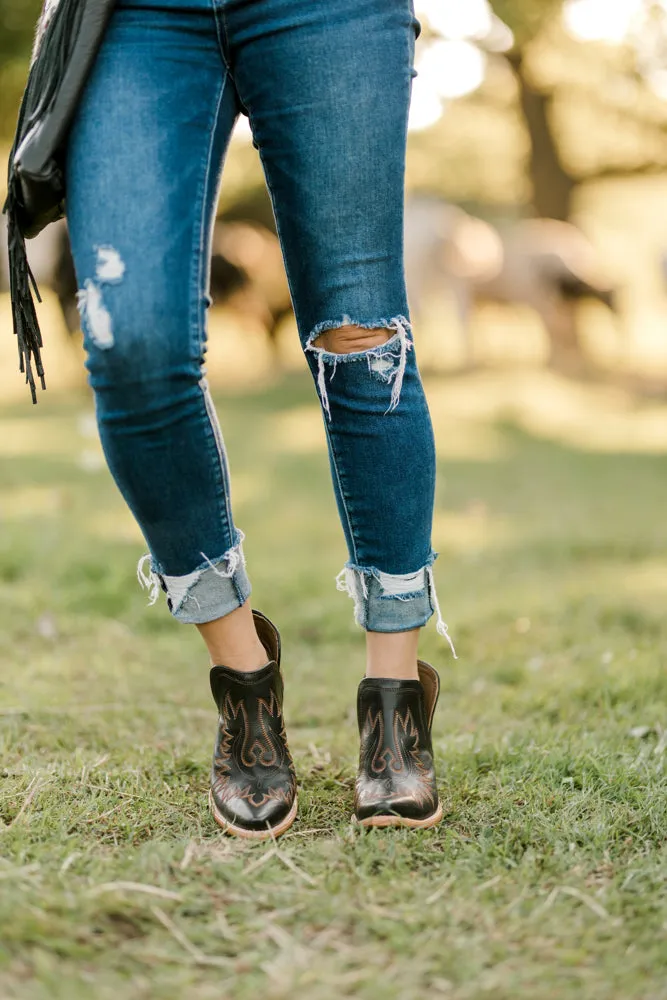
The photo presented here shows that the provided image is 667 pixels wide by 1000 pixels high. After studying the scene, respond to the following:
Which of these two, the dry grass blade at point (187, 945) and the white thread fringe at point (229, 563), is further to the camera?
the white thread fringe at point (229, 563)

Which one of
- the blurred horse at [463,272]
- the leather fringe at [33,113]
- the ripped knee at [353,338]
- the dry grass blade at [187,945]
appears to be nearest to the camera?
the dry grass blade at [187,945]

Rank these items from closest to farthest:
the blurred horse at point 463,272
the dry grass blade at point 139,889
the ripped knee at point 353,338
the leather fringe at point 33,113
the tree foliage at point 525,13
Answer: the dry grass blade at point 139,889
the leather fringe at point 33,113
the ripped knee at point 353,338
the tree foliage at point 525,13
the blurred horse at point 463,272

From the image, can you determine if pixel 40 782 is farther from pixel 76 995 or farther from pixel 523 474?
pixel 523 474

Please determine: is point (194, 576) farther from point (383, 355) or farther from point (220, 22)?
point (220, 22)

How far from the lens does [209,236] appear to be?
1.43 meters

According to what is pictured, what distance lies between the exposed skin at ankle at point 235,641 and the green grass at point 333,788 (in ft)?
0.77

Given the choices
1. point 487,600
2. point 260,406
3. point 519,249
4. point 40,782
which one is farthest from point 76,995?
point 519,249

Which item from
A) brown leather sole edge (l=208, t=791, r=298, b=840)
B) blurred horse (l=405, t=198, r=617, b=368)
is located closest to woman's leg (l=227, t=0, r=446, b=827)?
brown leather sole edge (l=208, t=791, r=298, b=840)

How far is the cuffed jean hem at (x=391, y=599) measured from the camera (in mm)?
1555

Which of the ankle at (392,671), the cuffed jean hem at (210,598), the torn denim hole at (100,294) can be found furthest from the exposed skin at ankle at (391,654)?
the torn denim hole at (100,294)

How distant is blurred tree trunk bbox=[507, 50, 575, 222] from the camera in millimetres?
11266

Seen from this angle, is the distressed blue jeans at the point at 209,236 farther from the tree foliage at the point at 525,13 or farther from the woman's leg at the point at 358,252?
the tree foliage at the point at 525,13

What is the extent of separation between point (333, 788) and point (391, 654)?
0.27 m

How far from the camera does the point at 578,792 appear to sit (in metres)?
1.61
